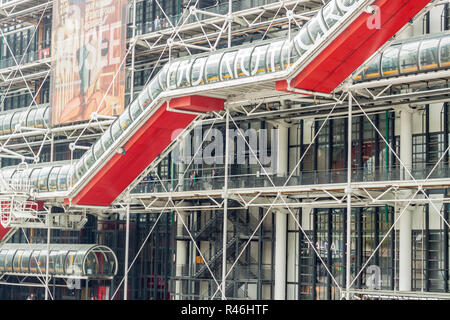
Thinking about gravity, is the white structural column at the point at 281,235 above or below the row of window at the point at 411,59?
below

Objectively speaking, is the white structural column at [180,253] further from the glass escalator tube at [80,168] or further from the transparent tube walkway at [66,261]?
the glass escalator tube at [80,168]

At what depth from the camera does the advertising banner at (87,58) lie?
29938mm

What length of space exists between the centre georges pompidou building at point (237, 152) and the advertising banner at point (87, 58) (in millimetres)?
Answer: 69

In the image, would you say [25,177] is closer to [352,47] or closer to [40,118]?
[40,118]

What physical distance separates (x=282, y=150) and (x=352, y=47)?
22.4 feet

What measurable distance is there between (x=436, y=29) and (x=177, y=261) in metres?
12.1

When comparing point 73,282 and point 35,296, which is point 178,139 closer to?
point 73,282

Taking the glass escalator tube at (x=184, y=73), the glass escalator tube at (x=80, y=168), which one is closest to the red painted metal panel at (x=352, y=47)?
the glass escalator tube at (x=184, y=73)

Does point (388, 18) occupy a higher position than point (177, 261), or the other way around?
point (388, 18)

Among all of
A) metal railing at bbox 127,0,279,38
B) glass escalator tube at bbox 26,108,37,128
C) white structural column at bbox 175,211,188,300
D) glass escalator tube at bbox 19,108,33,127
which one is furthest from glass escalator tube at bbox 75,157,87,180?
glass escalator tube at bbox 19,108,33,127

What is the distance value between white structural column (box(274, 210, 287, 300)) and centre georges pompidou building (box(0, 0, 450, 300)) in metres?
0.06

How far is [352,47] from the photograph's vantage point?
1959cm
